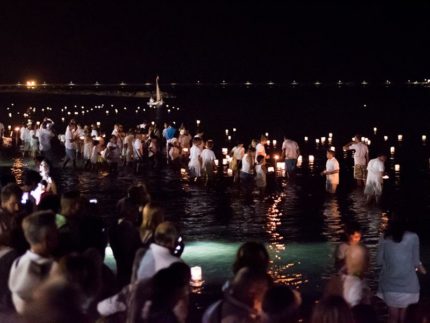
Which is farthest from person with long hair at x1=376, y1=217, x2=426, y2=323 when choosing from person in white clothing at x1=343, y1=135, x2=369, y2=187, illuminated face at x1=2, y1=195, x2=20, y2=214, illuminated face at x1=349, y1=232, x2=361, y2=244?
person in white clothing at x1=343, y1=135, x2=369, y2=187

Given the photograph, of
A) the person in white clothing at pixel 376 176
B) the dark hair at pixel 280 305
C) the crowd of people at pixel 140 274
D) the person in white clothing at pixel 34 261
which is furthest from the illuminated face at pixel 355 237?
the person in white clothing at pixel 376 176

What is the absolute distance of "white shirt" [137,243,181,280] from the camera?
7.17m

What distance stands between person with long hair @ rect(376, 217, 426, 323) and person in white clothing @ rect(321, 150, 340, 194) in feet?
41.6

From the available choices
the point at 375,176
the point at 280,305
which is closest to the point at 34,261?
the point at 280,305

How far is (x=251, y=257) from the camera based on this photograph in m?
6.47

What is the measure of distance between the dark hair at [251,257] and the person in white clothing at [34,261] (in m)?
1.54

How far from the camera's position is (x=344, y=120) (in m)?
71.4

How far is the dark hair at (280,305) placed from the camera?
5.55 meters

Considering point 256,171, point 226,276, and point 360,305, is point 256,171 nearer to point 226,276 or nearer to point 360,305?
point 226,276

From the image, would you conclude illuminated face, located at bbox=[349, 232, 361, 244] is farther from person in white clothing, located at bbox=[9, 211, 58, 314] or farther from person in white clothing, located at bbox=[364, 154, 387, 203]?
person in white clothing, located at bbox=[364, 154, 387, 203]

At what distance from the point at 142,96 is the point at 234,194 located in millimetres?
119359

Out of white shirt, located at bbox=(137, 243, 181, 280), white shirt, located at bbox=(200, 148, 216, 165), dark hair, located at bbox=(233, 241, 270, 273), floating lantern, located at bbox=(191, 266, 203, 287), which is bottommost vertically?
floating lantern, located at bbox=(191, 266, 203, 287)

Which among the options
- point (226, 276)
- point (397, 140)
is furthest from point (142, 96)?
point (226, 276)

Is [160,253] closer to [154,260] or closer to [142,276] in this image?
[154,260]
